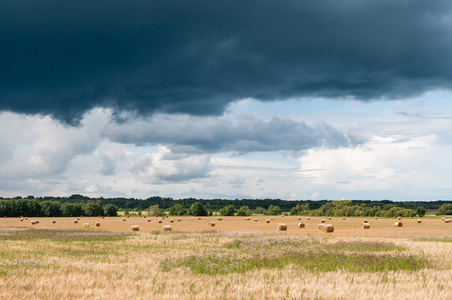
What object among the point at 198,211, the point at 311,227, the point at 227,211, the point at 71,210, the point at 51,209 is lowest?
the point at 227,211

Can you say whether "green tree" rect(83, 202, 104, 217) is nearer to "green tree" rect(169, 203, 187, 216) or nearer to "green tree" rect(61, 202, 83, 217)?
"green tree" rect(61, 202, 83, 217)

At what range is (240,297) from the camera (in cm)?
1247

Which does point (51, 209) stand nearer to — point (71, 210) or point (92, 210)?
point (71, 210)

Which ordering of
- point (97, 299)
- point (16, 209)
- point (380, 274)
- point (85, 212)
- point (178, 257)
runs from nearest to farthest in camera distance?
point (97, 299) → point (380, 274) → point (178, 257) → point (16, 209) → point (85, 212)

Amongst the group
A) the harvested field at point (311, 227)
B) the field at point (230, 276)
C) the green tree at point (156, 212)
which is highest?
the field at point (230, 276)

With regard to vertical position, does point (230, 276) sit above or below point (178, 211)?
above

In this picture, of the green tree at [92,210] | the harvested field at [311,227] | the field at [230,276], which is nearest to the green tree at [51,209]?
the green tree at [92,210]

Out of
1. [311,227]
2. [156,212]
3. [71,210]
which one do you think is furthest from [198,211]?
[311,227]

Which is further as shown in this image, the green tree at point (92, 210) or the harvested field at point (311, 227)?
the green tree at point (92, 210)

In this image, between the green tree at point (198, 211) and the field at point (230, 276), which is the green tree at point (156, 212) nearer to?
the green tree at point (198, 211)

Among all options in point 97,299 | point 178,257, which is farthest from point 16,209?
point 97,299

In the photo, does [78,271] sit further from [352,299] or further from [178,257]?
[352,299]

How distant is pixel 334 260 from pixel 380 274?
11.6 ft

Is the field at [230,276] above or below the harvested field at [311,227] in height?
above
